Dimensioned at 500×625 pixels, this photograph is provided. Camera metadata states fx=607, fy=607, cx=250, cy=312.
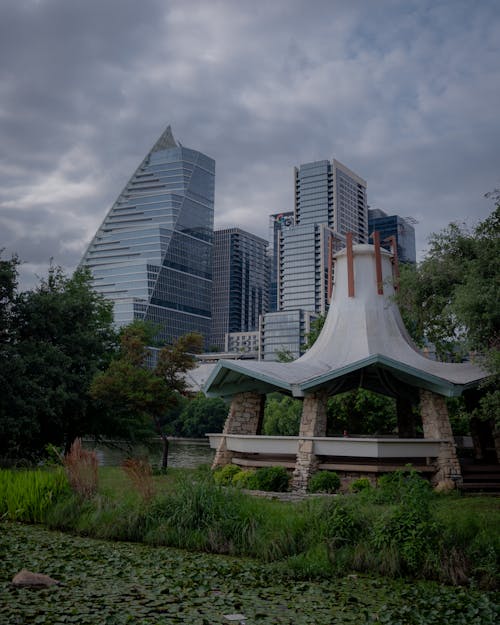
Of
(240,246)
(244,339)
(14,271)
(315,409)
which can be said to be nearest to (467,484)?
(315,409)

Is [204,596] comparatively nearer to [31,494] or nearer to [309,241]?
[31,494]

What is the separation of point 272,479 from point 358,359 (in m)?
4.00

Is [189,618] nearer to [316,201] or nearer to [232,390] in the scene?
[232,390]

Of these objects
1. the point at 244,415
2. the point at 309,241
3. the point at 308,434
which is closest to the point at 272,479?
the point at 308,434

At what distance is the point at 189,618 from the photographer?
5.69 m

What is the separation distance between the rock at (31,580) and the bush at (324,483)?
28.2ft

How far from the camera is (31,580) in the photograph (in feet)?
21.8

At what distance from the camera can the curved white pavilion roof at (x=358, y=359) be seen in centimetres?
1560

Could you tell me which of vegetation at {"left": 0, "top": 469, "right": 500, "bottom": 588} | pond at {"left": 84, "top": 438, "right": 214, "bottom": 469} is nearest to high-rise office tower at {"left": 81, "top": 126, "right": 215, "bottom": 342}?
pond at {"left": 84, "top": 438, "right": 214, "bottom": 469}

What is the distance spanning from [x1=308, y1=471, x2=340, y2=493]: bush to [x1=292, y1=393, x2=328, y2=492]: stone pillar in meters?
0.35

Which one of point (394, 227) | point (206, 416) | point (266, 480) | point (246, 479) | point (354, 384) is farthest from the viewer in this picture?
point (394, 227)

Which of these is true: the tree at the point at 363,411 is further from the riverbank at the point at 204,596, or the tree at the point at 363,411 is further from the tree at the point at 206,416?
the tree at the point at 206,416

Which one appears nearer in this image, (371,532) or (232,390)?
(371,532)

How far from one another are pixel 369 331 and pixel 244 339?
147148 millimetres
